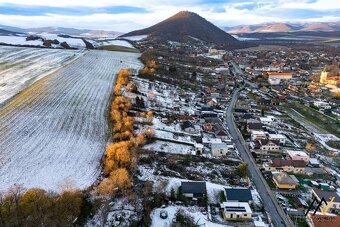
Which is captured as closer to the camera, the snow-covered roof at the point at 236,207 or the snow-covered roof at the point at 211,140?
the snow-covered roof at the point at 236,207

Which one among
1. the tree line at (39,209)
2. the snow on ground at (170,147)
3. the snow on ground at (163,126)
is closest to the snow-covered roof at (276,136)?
the snow on ground at (170,147)

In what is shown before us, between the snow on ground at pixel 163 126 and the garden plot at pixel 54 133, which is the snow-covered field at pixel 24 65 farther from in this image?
the snow on ground at pixel 163 126

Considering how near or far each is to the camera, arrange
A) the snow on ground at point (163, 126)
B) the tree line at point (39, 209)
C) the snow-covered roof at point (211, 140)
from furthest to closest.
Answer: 1. the snow on ground at point (163, 126)
2. the snow-covered roof at point (211, 140)
3. the tree line at point (39, 209)

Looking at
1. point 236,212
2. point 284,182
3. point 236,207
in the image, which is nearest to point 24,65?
point 236,207

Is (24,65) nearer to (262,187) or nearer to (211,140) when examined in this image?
(211,140)

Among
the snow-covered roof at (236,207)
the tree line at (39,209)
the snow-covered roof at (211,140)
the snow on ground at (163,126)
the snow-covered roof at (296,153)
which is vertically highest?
the tree line at (39,209)

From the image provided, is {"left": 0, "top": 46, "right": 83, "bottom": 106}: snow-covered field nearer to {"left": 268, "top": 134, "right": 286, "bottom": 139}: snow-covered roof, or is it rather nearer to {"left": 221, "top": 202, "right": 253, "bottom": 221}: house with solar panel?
{"left": 221, "top": 202, "right": 253, "bottom": 221}: house with solar panel
